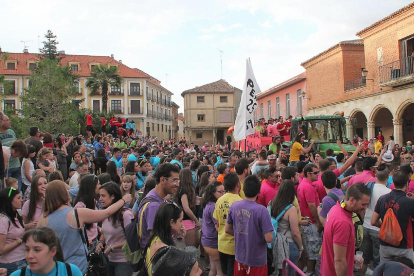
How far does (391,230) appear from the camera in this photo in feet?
15.4

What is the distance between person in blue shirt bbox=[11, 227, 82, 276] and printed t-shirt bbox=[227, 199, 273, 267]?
208 cm

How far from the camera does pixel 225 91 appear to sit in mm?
63875

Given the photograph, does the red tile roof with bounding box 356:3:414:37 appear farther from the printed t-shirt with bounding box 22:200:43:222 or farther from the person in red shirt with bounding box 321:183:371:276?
the printed t-shirt with bounding box 22:200:43:222

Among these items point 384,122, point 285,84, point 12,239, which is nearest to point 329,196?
point 12,239

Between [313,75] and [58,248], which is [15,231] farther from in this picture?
[313,75]

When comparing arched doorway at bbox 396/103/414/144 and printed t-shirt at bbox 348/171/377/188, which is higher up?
arched doorway at bbox 396/103/414/144

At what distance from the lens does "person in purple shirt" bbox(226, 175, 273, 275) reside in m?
4.28

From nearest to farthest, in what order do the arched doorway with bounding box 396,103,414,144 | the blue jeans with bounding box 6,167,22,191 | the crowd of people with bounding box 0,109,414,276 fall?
the crowd of people with bounding box 0,109,414,276 → the blue jeans with bounding box 6,167,22,191 → the arched doorway with bounding box 396,103,414,144

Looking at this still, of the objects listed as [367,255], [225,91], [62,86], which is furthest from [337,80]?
[225,91]

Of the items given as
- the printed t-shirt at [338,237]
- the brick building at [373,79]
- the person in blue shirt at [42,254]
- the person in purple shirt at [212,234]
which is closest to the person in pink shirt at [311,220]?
the person in purple shirt at [212,234]

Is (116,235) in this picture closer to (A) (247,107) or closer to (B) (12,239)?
(B) (12,239)

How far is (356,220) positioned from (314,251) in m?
0.75

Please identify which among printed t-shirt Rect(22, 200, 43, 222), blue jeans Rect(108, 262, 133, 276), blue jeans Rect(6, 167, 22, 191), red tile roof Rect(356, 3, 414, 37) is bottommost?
blue jeans Rect(108, 262, 133, 276)

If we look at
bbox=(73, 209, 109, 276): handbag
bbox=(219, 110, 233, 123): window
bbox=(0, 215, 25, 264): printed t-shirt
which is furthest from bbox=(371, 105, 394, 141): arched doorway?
bbox=(219, 110, 233, 123): window
